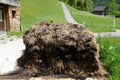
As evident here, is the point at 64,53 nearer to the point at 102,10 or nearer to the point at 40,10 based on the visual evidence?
the point at 40,10

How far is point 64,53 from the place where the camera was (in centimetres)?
1000

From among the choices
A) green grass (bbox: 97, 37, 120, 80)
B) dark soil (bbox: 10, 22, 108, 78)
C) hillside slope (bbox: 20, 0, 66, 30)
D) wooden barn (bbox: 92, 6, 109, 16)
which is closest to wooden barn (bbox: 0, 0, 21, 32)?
green grass (bbox: 97, 37, 120, 80)

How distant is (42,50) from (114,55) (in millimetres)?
2088

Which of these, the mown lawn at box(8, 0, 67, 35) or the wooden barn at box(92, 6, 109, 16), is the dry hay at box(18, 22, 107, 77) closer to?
the mown lawn at box(8, 0, 67, 35)

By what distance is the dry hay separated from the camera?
9.84 m

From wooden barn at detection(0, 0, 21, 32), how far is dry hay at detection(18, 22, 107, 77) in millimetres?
16256

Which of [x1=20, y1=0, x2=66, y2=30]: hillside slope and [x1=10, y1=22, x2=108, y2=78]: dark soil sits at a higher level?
[x1=10, y1=22, x2=108, y2=78]: dark soil

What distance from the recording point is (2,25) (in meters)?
27.5

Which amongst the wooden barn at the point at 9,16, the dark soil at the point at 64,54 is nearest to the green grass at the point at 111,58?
the dark soil at the point at 64,54

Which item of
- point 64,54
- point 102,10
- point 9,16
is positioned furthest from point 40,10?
point 64,54

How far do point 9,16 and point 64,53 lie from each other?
759 inches

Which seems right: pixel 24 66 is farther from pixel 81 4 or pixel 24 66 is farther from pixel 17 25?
pixel 81 4

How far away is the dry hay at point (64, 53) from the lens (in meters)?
9.84

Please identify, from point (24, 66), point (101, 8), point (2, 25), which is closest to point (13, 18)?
point (2, 25)
